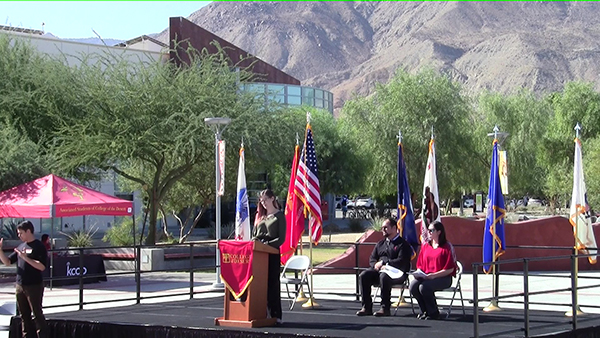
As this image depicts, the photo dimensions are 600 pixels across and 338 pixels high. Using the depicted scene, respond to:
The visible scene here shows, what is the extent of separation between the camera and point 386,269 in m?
13.0

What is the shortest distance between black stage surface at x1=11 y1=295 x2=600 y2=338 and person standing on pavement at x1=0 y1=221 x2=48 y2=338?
928mm

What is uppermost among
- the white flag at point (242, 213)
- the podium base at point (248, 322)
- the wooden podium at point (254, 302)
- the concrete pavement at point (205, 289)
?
the white flag at point (242, 213)

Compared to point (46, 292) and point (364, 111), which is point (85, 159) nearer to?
point (46, 292)

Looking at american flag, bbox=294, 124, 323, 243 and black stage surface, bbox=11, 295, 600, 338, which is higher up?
american flag, bbox=294, 124, 323, 243

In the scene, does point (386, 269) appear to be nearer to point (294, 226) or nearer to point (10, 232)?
point (294, 226)

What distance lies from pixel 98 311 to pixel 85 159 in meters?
14.5

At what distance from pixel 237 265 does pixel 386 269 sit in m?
2.55

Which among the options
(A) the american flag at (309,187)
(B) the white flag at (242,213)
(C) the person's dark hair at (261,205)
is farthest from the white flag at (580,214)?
(B) the white flag at (242,213)

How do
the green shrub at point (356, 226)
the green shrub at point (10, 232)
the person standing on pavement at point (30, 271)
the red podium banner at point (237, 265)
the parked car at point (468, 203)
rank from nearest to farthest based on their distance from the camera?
the person standing on pavement at point (30, 271) → the red podium banner at point (237, 265) → the green shrub at point (10, 232) → the green shrub at point (356, 226) → the parked car at point (468, 203)

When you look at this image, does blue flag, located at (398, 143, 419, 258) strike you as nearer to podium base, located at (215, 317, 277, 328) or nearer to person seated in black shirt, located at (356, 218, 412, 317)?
person seated in black shirt, located at (356, 218, 412, 317)

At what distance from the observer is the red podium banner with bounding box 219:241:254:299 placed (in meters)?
11.7

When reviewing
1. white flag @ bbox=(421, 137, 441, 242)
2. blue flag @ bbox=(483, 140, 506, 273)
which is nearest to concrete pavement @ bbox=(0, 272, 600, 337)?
white flag @ bbox=(421, 137, 441, 242)

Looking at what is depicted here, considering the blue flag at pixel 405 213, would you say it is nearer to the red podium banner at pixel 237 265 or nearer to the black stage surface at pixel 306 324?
the black stage surface at pixel 306 324

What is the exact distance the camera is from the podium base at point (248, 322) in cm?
1159
